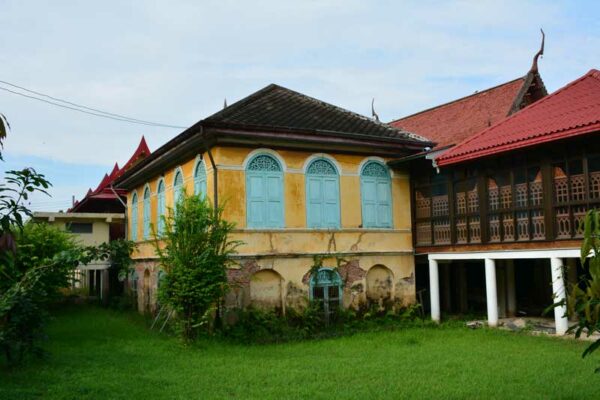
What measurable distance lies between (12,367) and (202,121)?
5841 mm

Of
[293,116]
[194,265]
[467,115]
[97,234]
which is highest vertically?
[467,115]

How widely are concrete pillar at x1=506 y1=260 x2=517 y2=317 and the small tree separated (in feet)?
24.2

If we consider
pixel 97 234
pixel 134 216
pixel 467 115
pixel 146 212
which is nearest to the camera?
pixel 467 115

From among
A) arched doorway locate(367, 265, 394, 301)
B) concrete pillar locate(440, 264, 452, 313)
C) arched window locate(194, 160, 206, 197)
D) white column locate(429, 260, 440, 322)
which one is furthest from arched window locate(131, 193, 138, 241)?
white column locate(429, 260, 440, 322)

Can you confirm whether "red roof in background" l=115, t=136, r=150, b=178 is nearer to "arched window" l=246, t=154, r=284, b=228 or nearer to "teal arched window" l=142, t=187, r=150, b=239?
"teal arched window" l=142, t=187, r=150, b=239

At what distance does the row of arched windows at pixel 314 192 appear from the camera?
13641 mm

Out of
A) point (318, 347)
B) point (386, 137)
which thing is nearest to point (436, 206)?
point (386, 137)

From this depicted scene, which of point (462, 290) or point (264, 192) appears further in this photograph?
point (462, 290)

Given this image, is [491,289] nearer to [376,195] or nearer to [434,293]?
[434,293]

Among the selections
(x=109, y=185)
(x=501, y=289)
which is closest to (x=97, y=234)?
(x=109, y=185)

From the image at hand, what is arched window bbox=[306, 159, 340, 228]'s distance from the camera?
14.3 metres

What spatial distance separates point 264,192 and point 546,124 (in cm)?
612

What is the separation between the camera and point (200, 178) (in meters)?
14.3

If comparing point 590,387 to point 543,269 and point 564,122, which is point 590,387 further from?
point 543,269
